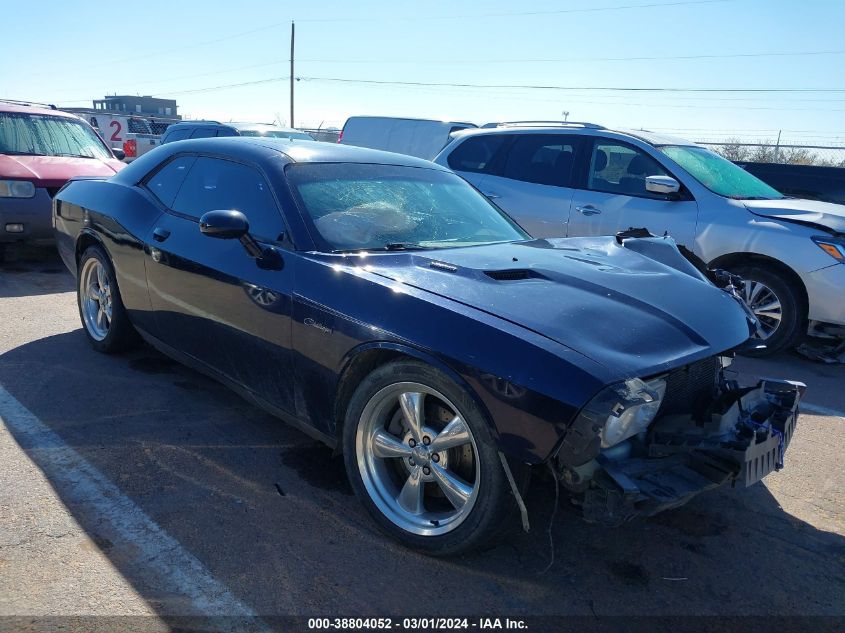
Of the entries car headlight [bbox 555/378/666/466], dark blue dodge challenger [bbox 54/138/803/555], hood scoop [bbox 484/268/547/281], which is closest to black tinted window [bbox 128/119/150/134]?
dark blue dodge challenger [bbox 54/138/803/555]

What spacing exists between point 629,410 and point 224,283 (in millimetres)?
2085

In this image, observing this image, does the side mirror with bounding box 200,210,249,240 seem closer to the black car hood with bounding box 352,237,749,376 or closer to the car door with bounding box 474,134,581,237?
the black car hood with bounding box 352,237,749,376

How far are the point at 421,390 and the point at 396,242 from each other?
1009mm

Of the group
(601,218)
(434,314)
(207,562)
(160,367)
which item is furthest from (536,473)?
(601,218)

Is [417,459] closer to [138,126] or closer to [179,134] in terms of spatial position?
[179,134]

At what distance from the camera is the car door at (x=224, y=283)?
3.18 metres

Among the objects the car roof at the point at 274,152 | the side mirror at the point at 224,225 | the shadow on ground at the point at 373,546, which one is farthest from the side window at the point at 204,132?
the side mirror at the point at 224,225

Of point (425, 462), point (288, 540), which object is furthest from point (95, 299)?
point (425, 462)

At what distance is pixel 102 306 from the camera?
15.8 feet

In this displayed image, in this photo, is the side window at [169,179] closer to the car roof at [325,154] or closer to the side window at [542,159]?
the car roof at [325,154]

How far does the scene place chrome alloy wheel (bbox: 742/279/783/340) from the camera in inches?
224

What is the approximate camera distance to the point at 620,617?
7.89 ft

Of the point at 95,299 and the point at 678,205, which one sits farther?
the point at 678,205

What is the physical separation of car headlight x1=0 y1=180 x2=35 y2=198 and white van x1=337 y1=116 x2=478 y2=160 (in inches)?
262
